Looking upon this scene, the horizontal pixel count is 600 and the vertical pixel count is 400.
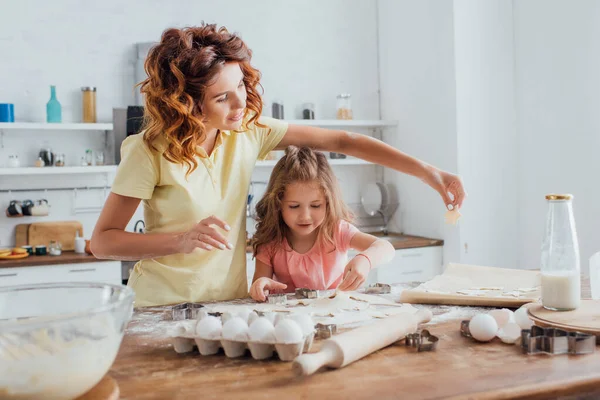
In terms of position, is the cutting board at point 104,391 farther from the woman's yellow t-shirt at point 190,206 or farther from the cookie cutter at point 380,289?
the cookie cutter at point 380,289

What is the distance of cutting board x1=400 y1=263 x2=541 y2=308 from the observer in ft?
4.87

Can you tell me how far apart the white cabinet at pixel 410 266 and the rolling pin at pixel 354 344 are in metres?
2.42

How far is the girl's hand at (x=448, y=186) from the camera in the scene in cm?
169

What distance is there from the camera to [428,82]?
3844 millimetres

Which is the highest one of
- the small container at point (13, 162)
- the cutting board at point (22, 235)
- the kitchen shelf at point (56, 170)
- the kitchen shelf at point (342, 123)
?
the kitchen shelf at point (342, 123)

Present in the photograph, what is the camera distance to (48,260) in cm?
309

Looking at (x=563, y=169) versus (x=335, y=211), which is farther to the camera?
(x=563, y=169)

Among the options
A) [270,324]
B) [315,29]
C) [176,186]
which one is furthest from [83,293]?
[315,29]

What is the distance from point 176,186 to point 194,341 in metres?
0.61

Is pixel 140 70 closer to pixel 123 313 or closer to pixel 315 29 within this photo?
pixel 315 29

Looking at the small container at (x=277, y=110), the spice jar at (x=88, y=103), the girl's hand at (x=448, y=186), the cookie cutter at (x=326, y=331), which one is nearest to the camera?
the cookie cutter at (x=326, y=331)

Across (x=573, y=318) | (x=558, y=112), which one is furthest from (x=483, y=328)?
(x=558, y=112)

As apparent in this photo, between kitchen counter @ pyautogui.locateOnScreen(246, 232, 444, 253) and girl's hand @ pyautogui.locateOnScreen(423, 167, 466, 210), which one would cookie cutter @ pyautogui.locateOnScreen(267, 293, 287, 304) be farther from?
kitchen counter @ pyautogui.locateOnScreen(246, 232, 444, 253)

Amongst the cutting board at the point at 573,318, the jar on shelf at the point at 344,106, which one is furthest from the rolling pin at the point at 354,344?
the jar on shelf at the point at 344,106
